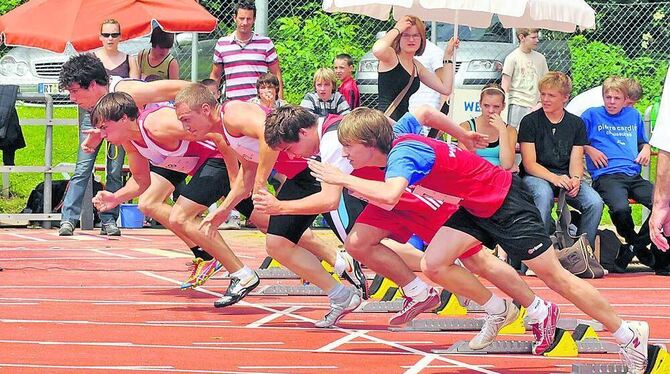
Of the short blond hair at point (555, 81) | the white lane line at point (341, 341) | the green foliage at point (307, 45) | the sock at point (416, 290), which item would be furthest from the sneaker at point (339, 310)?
the green foliage at point (307, 45)

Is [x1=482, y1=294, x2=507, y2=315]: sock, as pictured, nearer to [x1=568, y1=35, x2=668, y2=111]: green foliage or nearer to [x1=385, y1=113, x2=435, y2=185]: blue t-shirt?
[x1=385, y1=113, x2=435, y2=185]: blue t-shirt

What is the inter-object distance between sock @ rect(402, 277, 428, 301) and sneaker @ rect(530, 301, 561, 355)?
751mm

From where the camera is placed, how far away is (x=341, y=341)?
8.67m

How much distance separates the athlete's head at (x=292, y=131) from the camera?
8.44 meters

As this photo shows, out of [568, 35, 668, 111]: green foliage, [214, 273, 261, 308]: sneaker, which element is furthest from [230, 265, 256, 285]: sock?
[568, 35, 668, 111]: green foliage

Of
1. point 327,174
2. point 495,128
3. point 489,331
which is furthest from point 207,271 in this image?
point 327,174

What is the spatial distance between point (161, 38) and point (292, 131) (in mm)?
6709

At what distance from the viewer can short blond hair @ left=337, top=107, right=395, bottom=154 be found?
755 cm

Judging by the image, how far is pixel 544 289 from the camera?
1192cm

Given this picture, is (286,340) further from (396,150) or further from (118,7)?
(118,7)

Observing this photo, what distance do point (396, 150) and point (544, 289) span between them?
189 inches

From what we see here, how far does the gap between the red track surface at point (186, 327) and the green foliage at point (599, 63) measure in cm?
716

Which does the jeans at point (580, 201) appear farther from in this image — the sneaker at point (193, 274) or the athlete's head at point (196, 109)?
the athlete's head at point (196, 109)

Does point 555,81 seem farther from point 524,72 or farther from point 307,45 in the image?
point 307,45
